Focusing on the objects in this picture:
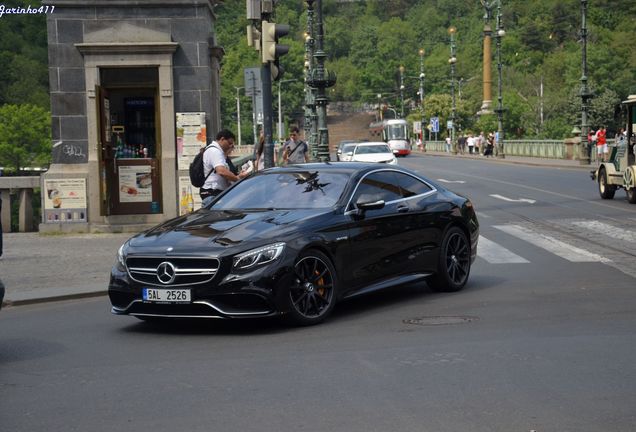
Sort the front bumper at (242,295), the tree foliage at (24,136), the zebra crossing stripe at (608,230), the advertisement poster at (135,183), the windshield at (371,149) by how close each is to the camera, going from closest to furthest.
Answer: the front bumper at (242,295)
the zebra crossing stripe at (608,230)
the advertisement poster at (135,183)
the windshield at (371,149)
the tree foliage at (24,136)

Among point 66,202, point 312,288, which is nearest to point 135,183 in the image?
point 66,202

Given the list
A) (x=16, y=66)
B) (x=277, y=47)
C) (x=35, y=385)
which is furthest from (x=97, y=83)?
(x=16, y=66)

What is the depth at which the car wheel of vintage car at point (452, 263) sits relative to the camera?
11398 mm

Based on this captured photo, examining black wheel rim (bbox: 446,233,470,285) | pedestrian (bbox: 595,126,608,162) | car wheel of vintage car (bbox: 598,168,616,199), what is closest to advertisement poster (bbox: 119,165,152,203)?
black wheel rim (bbox: 446,233,470,285)

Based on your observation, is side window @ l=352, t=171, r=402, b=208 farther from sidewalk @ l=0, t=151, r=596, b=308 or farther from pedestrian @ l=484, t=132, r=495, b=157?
pedestrian @ l=484, t=132, r=495, b=157

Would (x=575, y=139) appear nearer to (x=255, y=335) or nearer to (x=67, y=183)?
(x=67, y=183)

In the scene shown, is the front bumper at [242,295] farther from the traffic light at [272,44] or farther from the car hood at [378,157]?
the car hood at [378,157]

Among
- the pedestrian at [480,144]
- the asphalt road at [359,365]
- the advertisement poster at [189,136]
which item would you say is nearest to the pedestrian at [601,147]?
the pedestrian at [480,144]

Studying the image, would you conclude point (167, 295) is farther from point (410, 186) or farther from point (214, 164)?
point (214, 164)

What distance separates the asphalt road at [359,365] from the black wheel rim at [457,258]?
0.73 feet

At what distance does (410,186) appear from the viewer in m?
11.5

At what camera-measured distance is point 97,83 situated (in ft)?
65.7

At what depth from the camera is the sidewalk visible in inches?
484

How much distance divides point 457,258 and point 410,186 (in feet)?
3.19
